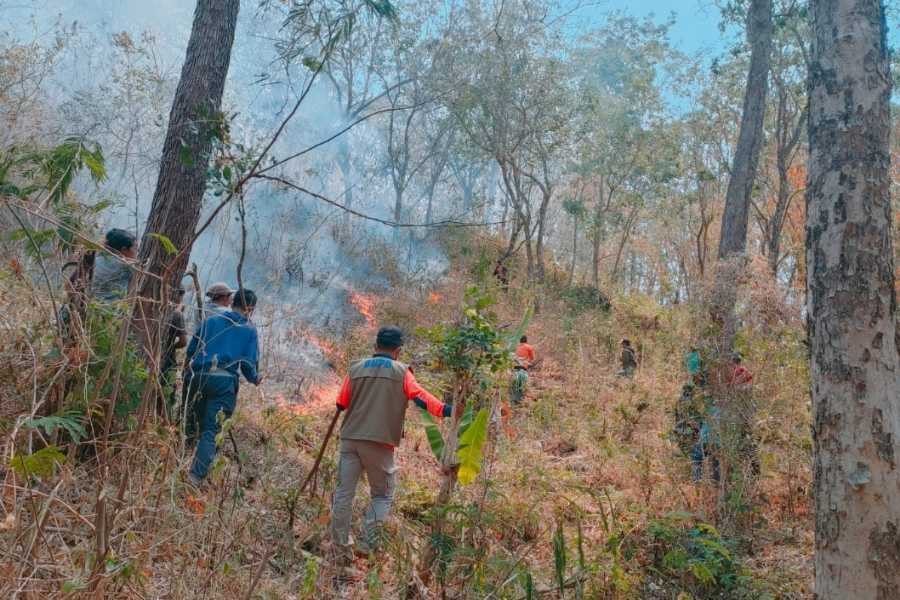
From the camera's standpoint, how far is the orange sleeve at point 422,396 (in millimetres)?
4012

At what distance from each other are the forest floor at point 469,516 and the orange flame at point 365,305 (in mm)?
3232

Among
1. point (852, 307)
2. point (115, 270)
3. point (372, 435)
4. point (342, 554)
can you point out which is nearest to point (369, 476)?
point (372, 435)

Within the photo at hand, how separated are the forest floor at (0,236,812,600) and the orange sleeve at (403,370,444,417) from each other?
0.41 meters

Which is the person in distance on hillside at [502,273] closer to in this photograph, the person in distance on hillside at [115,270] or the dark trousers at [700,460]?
the dark trousers at [700,460]

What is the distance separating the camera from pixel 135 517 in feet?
8.07

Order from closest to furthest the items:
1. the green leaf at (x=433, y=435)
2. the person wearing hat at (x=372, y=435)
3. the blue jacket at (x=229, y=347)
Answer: the green leaf at (x=433, y=435), the person wearing hat at (x=372, y=435), the blue jacket at (x=229, y=347)

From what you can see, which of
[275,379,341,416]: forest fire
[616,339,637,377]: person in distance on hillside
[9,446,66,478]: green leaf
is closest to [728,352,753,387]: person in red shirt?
[275,379,341,416]: forest fire

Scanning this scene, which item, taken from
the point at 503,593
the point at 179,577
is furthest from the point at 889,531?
the point at 179,577

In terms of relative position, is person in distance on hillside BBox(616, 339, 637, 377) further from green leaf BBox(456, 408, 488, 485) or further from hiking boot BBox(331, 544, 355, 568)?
green leaf BBox(456, 408, 488, 485)

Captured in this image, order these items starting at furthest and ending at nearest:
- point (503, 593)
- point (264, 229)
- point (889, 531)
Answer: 1. point (264, 229)
2. point (503, 593)
3. point (889, 531)

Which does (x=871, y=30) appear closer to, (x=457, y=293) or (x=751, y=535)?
(x=751, y=535)

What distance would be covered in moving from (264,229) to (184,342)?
8971 mm

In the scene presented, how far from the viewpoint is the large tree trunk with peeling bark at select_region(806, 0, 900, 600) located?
283 centimetres

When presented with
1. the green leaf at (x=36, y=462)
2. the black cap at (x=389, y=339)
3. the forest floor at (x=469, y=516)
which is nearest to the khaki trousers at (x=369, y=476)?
the forest floor at (x=469, y=516)
